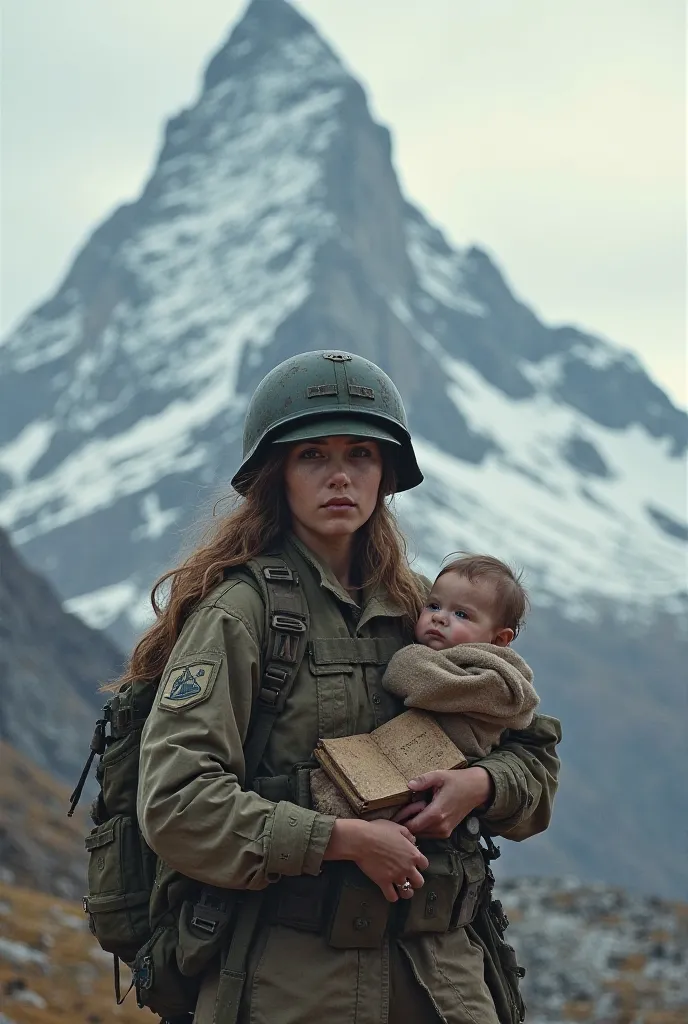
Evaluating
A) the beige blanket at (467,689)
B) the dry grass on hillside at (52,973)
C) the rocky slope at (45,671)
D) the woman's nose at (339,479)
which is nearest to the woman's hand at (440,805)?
the beige blanket at (467,689)

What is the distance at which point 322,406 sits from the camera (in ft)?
19.2

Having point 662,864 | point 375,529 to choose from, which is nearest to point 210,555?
point 375,529

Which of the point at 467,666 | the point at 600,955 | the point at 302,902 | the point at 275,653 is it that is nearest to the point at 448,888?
the point at 302,902

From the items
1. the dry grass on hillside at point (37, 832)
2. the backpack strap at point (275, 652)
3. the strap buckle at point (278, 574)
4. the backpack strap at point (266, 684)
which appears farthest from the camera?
the dry grass on hillside at point (37, 832)

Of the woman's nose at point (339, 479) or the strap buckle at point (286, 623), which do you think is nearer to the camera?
the strap buckle at point (286, 623)

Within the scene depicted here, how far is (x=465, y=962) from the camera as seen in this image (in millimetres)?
5527

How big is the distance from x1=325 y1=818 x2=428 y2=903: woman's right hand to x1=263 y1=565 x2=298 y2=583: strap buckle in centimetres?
102

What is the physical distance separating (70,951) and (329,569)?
722 inches

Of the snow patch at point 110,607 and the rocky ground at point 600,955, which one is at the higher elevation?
the snow patch at point 110,607

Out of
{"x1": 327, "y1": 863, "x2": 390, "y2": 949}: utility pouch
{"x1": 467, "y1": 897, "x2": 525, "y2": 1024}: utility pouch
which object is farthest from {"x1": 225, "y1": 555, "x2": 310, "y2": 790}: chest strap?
{"x1": 467, "y1": 897, "x2": 525, "y2": 1024}: utility pouch

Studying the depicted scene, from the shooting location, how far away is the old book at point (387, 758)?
523cm

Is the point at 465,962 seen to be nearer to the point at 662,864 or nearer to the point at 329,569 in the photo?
the point at 329,569

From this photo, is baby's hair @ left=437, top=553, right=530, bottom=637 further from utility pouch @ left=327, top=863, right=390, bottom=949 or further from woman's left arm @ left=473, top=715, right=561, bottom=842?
utility pouch @ left=327, top=863, right=390, bottom=949

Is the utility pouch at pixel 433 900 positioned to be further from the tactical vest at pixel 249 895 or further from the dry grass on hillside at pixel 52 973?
the dry grass on hillside at pixel 52 973
